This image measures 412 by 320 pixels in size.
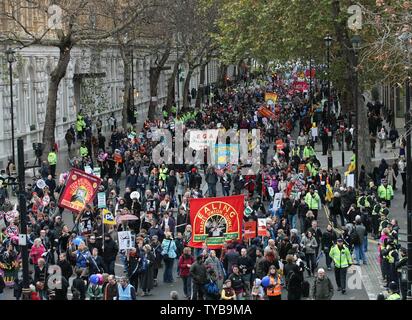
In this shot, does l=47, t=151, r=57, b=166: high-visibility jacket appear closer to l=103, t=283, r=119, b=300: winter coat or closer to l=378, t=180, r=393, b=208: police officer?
l=378, t=180, r=393, b=208: police officer

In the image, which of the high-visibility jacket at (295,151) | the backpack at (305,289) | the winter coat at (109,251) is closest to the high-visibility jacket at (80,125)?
the high-visibility jacket at (295,151)

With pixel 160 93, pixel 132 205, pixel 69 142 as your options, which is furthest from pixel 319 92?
pixel 132 205

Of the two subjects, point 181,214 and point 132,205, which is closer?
point 181,214

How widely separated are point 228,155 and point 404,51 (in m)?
20.6

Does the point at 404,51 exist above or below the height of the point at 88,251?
above

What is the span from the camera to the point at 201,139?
1603 inches

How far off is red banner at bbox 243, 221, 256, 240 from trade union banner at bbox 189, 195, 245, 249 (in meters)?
0.70

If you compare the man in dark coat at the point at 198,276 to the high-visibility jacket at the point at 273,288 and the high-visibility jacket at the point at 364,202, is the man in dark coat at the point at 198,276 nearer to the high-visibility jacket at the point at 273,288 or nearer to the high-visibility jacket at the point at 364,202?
the high-visibility jacket at the point at 273,288

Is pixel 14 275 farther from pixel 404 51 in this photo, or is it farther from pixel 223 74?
pixel 223 74

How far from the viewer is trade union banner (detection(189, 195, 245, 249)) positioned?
23.3 metres

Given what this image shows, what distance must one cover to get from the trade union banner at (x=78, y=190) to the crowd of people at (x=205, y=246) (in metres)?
0.36

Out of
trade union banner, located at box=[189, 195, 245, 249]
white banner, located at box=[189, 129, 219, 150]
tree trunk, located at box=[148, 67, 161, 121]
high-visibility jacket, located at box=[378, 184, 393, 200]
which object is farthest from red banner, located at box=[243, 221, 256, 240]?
tree trunk, located at box=[148, 67, 161, 121]

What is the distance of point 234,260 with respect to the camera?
22.1 m

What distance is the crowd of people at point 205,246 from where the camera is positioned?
67.5 feet
